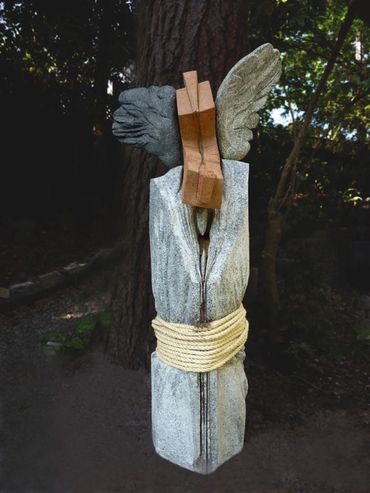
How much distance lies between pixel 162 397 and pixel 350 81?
2.31 meters

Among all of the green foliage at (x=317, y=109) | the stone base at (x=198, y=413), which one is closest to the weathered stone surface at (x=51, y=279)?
the green foliage at (x=317, y=109)

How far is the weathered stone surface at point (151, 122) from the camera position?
49.8 inches

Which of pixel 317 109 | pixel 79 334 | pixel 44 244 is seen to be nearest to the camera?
pixel 79 334

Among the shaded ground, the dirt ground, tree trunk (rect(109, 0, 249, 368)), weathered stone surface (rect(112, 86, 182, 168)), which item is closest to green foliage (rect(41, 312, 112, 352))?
the dirt ground

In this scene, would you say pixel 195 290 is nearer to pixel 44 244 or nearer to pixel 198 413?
pixel 198 413

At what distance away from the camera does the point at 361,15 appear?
2488mm

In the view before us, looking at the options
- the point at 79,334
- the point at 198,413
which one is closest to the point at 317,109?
the point at 79,334

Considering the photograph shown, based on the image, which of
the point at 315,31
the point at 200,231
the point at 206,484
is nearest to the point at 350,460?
the point at 206,484

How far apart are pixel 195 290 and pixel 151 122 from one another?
0.46 meters

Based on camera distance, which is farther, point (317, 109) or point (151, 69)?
point (317, 109)

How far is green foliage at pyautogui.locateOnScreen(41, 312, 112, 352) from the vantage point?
2.45 metres

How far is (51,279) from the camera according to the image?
3.57m

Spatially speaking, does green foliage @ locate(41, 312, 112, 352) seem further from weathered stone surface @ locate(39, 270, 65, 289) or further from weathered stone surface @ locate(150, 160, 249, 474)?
weathered stone surface @ locate(150, 160, 249, 474)

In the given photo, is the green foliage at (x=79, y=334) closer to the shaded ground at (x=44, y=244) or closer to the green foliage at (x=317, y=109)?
the shaded ground at (x=44, y=244)
